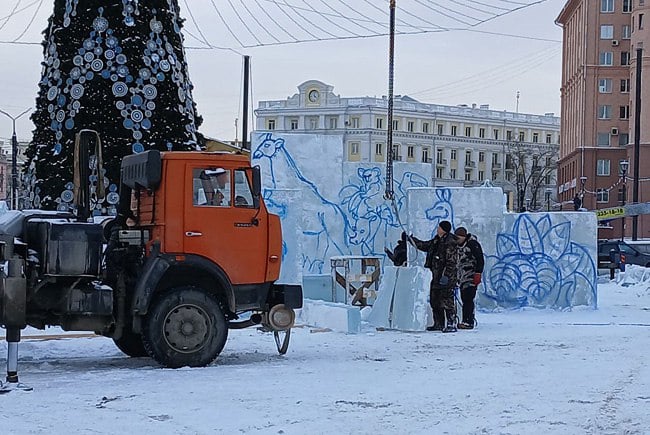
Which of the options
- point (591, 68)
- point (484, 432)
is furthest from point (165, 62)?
point (591, 68)

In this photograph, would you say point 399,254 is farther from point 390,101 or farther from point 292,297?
point 292,297

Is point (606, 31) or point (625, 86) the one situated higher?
point (606, 31)

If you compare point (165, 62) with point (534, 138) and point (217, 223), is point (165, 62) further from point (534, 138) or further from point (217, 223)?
point (534, 138)

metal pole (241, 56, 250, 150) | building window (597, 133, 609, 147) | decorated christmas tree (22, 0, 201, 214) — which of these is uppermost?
building window (597, 133, 609, 147)

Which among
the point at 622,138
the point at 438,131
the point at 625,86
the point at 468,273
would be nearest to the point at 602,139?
the point at 622,138

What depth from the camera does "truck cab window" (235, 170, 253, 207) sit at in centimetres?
1182

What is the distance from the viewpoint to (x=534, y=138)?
377 ft

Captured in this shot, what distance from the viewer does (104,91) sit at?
1408 cm

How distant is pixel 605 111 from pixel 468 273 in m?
71.4

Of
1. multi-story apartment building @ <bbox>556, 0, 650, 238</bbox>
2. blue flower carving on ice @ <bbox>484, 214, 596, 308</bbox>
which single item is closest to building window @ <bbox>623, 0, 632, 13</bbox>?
multi-story apartment building @ <bbox>556, 0, 650, 238</bbox>

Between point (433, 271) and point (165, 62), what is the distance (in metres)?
5.20

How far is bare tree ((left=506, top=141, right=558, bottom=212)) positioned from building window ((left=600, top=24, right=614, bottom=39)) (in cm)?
Result: 1236

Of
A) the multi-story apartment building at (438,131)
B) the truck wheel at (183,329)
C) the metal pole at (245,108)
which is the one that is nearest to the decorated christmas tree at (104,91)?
the truck wheel at (183,329)

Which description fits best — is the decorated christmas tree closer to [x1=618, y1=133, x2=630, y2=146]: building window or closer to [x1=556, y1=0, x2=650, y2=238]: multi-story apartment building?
[x1=556, y1=0, x2=650, y2=238]: multi-story apartment building
